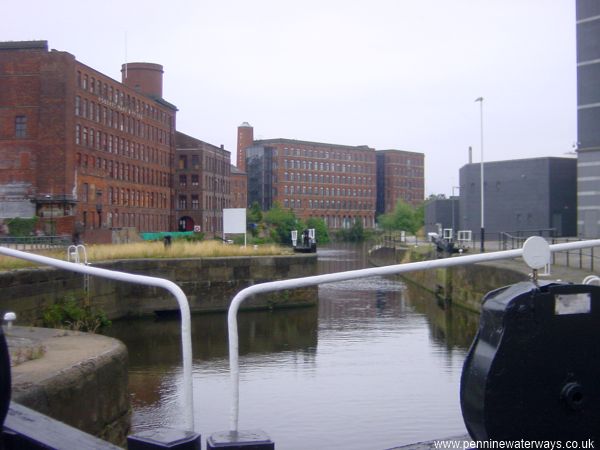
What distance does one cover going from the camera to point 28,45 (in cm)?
5156

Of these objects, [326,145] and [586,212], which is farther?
[326,145]

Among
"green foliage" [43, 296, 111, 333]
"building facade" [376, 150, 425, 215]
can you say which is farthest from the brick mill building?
"green foliage" [43, 296, 111, 333]

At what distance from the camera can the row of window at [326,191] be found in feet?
408

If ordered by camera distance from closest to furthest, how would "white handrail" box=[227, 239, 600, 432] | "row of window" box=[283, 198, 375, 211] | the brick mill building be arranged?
"white handrail" box=[227, 239, 600, 432] < the brick mill building < "row of window" box=[283, 198, 375, 211]

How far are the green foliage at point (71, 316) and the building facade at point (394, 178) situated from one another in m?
124

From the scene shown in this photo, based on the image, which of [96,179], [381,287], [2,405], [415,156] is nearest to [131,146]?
[96,179]

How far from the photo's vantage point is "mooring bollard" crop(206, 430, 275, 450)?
3.48 m

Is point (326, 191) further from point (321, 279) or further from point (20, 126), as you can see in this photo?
point (321, 279)

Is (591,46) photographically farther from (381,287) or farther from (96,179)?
(96,179)

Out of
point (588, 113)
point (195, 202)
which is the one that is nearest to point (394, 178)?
point (195, 202)

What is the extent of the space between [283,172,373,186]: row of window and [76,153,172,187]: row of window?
4822cm

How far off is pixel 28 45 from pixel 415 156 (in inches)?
4251

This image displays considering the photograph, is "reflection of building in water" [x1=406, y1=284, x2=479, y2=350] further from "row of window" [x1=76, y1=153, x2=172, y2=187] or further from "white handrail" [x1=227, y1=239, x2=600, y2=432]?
"row of window" [x1=76, y1=153, x2=172, y2=187]

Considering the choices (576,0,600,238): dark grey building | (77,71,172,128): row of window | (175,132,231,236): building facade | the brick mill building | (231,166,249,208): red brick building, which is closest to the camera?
(576,0,600,238): dark grey building
